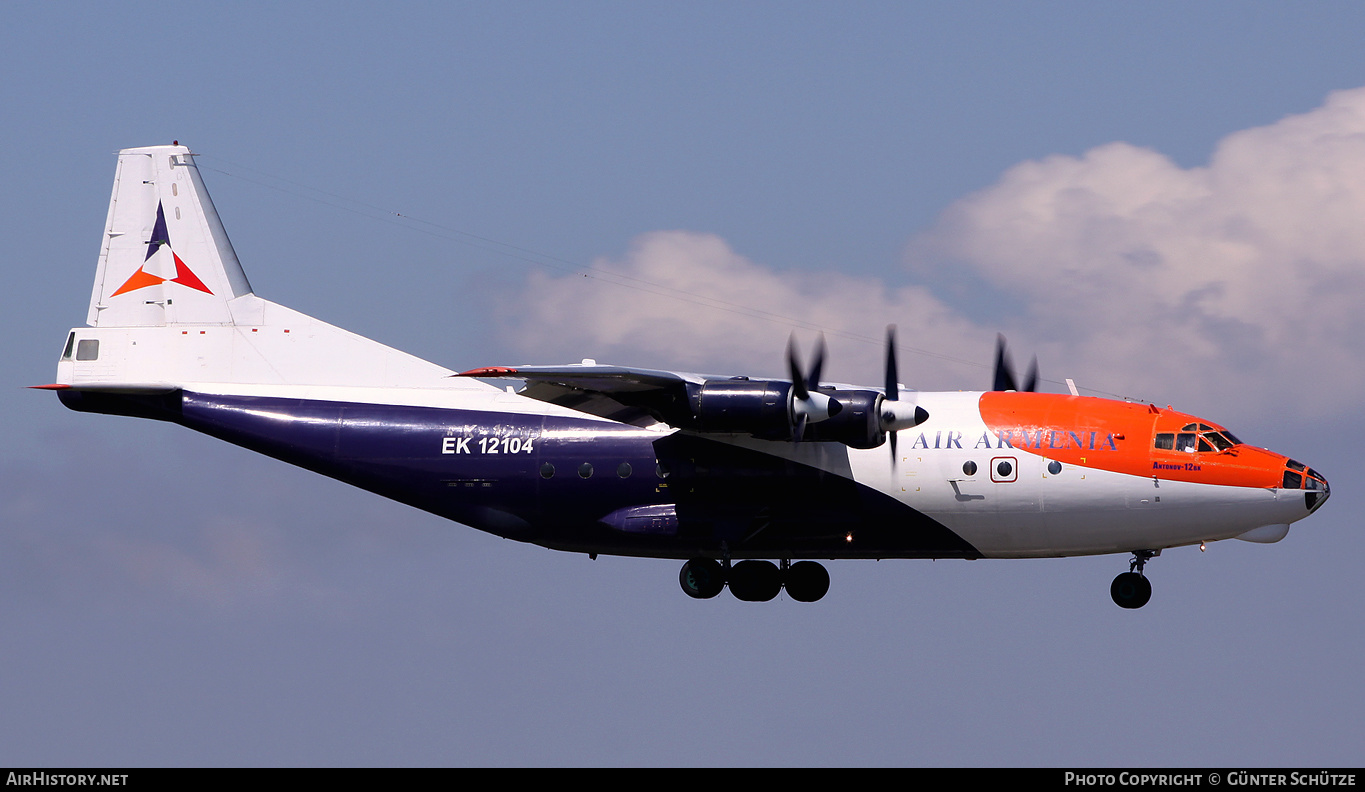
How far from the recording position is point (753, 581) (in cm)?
3322

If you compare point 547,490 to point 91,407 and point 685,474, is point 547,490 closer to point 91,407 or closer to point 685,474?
point 685,474

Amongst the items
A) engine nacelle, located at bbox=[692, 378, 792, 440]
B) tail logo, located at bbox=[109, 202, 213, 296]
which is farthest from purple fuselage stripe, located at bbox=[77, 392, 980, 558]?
tail logo, located at bbox=[109, 202, 213, 296]

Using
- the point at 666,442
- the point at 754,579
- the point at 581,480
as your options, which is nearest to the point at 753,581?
the point at 754,579

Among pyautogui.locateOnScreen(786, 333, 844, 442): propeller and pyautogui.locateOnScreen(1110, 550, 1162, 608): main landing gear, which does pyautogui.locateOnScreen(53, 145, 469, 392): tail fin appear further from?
pyautogui.locateOnScreen(1110, 550, 1162, 608): main landing gear

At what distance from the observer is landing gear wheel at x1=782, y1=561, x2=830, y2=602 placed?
33750 mm

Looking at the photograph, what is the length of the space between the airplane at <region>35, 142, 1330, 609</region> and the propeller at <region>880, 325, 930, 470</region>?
38 millimetres

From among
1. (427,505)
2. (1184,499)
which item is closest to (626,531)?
(427,505)

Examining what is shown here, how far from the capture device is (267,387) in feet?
116

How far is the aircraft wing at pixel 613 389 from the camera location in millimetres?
30516

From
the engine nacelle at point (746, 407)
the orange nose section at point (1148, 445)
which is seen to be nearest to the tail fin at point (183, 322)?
the engine nacelle at point (746, 407)

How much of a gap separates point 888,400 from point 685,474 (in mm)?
3962
